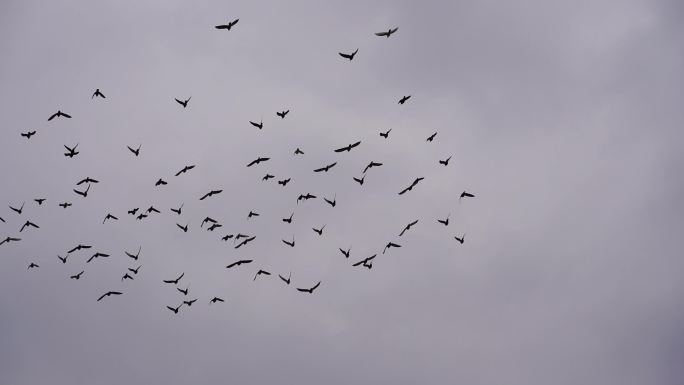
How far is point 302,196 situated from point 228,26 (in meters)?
30.7

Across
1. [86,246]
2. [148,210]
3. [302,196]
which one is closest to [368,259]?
[302,196]


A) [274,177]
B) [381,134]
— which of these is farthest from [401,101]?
[274,177]

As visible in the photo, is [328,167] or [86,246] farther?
[86,246]

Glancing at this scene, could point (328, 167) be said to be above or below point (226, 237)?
above

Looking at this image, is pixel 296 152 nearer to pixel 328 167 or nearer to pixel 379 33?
pixel 328 167

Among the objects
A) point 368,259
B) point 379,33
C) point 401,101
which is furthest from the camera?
point 368,259

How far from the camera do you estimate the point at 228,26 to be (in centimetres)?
10825

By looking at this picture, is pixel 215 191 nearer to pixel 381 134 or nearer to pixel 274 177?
pixel 274 177

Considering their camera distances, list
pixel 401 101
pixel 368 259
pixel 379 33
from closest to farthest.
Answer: pixel 379 33, pixel 401 101, pixel 368 259

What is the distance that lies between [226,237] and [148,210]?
44.8ft

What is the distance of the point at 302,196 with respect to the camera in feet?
409

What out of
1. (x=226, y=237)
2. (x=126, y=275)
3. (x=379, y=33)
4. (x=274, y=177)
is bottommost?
(x=126, y=275)

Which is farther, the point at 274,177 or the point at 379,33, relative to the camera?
the point at 274,177

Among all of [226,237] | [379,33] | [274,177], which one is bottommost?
[226,237]
